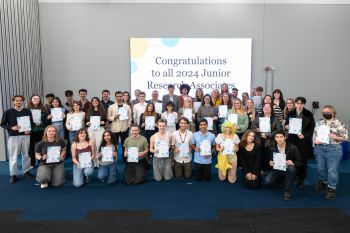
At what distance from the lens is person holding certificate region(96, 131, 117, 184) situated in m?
5.26

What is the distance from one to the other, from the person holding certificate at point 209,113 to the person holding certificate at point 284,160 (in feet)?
4.89

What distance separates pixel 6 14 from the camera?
22.5 feet

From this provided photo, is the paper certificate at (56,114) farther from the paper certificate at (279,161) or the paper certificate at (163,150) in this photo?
the paper certificate at (279,161)

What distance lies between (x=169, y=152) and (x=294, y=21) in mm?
5092

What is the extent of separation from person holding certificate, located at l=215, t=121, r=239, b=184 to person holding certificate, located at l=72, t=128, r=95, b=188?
6.90 feet

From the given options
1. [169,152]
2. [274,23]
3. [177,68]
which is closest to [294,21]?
[274,23]

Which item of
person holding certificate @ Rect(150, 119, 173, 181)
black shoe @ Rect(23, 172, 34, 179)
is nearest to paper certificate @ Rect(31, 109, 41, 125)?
black shoe @ Rect(23, 172, 34, 179)

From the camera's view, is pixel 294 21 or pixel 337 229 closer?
pixel 337 229

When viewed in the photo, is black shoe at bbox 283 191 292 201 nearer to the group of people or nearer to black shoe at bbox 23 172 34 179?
the group of people

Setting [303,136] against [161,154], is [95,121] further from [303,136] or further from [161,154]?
[303,136]

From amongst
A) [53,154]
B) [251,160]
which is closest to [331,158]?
[251,160]

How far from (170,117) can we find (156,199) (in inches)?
72.3

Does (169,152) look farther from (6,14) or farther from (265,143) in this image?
(6,14)

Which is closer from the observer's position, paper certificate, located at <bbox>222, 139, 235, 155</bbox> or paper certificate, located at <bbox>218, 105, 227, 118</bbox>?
paper certificate, located at <bbox>222, 139, 235, 155</bbox>
